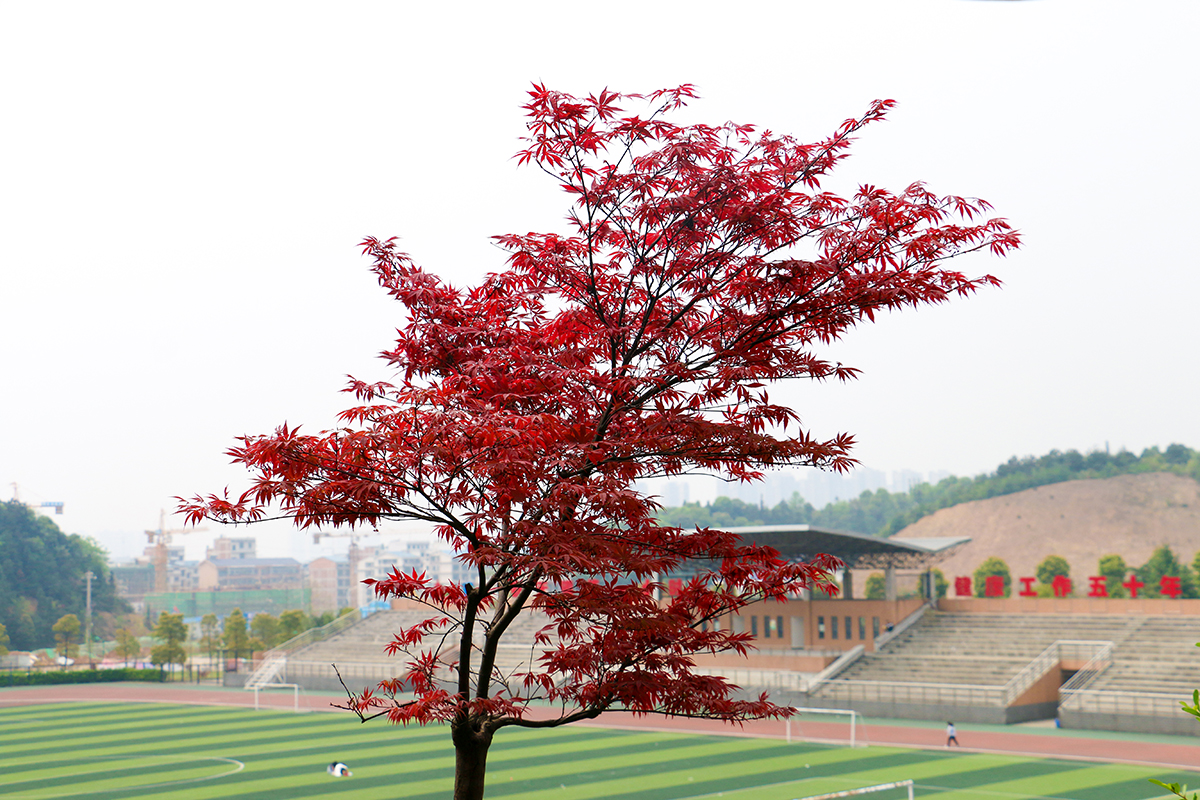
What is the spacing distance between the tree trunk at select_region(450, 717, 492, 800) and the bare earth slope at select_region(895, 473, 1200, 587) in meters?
131

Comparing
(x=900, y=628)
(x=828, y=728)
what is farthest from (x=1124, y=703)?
(x=900, y=628)

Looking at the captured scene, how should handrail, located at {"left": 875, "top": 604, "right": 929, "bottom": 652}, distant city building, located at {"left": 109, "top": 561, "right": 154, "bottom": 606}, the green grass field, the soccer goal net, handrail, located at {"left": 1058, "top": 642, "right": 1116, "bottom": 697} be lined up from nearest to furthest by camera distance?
the green grass field → the soccer goal net → handrail, located at {"left": 1058, "top": 642, "right": 1116, "bottom": 697} → handrail, located at {"left": 875, "top": 604, "right": 929, "bottom": 652} → distant city building, located at {"left": 109, "top": 561, "right": 154, "bottom": 606}

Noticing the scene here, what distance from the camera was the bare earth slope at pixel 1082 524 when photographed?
130500mm

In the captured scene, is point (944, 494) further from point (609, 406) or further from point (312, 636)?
point (609, 406)

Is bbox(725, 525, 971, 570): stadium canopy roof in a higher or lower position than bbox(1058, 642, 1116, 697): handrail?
higher

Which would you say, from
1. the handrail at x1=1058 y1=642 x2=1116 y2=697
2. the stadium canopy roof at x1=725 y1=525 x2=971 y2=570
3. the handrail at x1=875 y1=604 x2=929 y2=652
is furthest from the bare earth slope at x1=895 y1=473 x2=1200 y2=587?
the handrail at x1=1058 y1=642 x2=1116 y2=697

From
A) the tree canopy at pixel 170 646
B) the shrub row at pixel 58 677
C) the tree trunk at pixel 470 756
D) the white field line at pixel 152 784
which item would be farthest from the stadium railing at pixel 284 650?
the tree trunk at pixel 470 756

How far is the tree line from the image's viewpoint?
138 m

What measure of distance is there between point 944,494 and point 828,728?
126 metres

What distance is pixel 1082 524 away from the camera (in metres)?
136

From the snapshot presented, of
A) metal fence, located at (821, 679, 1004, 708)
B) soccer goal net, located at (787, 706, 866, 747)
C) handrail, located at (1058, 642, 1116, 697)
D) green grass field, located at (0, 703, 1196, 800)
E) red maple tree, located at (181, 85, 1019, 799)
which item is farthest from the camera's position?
handrail, located at (1058, 642, 1116, 697)

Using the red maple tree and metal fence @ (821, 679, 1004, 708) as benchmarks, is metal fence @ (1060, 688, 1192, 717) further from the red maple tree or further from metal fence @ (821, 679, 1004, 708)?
the red maple tree

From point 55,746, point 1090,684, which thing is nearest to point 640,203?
point 55,746

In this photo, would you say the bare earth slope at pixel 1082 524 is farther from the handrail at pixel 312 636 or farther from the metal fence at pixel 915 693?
the metal fence at pixel 915 693
